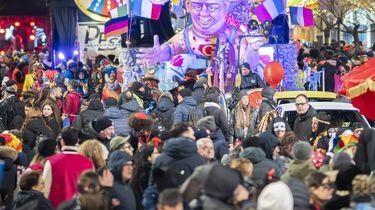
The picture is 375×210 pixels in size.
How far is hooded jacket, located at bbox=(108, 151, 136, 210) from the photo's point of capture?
34.6 ft

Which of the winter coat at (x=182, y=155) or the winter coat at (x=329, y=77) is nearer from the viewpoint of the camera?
the winter coat at (x=182, y=155)

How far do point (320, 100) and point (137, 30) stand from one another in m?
10.4

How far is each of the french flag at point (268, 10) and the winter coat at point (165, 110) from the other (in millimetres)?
8515

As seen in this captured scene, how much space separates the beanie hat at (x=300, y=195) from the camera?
9969mm

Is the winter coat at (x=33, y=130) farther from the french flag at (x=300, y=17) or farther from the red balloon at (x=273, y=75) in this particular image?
the french flag at (x=300, y=17)

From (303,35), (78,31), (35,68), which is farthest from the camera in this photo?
(303,35)

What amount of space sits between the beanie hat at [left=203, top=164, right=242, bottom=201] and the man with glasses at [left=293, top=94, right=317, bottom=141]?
8.05m

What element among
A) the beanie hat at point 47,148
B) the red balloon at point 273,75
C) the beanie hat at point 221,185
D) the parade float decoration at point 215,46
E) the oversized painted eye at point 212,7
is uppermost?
the oversized painted eye at point 212,7

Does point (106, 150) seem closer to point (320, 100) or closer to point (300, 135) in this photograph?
point (300, 135)

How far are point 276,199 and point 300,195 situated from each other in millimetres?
938

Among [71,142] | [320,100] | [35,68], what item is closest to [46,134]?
[71,142]

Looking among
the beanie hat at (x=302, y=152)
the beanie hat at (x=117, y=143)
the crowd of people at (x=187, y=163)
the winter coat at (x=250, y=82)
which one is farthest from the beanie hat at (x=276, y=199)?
the winter coat at (x=250, y=82)

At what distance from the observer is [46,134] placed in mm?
15977

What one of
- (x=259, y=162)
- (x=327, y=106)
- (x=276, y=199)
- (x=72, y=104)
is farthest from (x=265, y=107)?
(x=276, y=199)
